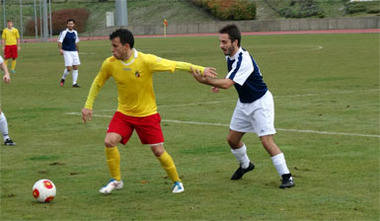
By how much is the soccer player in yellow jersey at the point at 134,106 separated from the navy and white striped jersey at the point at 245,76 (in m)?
0.60

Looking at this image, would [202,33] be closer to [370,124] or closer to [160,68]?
[370,124]

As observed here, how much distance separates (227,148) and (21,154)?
332 cm

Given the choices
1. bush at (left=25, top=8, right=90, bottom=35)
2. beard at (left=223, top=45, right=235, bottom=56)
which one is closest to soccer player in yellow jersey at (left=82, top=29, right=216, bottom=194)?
beard at (left=223, top=45, right=235, bottom=56)

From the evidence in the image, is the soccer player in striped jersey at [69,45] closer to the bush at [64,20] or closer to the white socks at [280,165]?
the white socks at [280,165]

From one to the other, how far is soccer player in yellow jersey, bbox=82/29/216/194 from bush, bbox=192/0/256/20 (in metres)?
71.6

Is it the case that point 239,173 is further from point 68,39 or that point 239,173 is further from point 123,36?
point 68,39

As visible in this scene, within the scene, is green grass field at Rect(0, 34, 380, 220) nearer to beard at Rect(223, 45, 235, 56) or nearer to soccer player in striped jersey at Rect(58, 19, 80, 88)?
beard at Rect(223, 45, 235, 56)

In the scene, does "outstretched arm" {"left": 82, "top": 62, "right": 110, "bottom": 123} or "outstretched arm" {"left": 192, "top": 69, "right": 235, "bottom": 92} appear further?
"outstretched arm" {"left": 82, "top": 62, "right": 110, "bottom": 123}

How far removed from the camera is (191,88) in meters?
21.7

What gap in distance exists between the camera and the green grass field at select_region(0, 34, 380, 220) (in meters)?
7.93

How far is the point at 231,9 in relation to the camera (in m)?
81.4

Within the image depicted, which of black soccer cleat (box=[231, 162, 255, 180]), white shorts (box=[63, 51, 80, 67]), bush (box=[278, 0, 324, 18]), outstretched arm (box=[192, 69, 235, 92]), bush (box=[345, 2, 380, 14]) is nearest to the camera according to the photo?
outstretched arm (box=[192, 69, 235, 92])

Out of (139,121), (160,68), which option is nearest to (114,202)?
(139,121)

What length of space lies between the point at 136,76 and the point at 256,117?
1589mm
